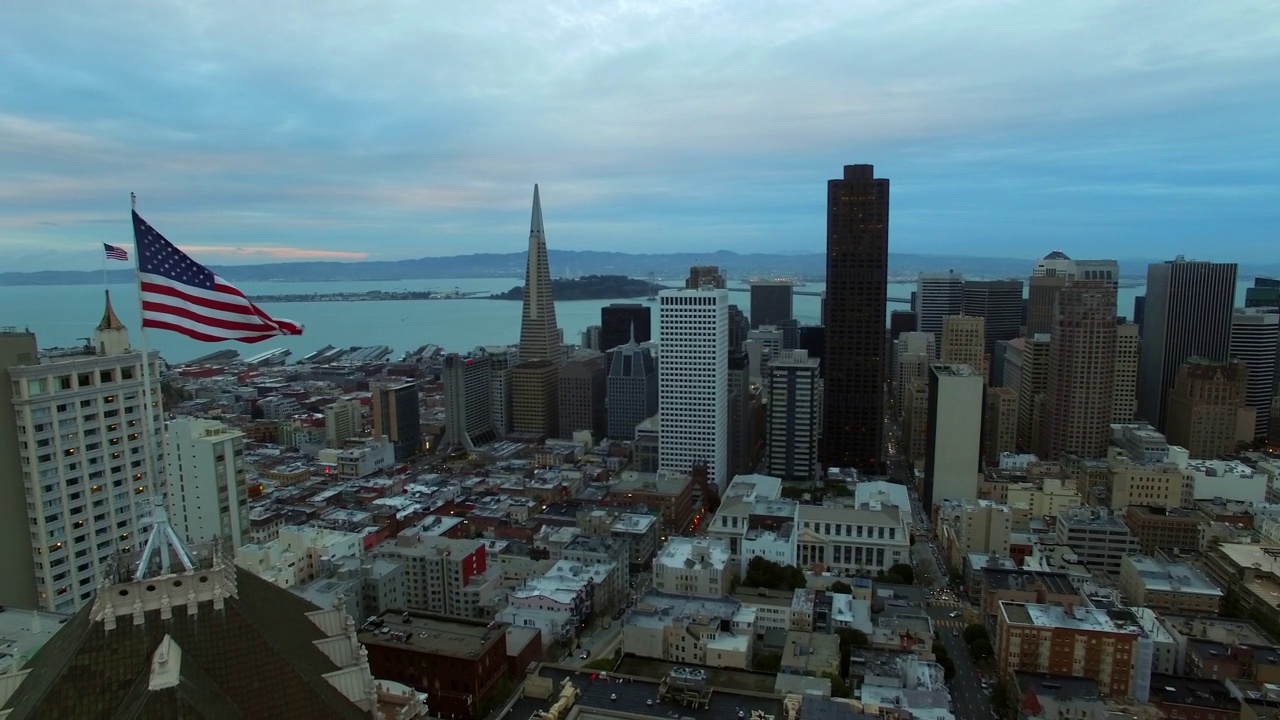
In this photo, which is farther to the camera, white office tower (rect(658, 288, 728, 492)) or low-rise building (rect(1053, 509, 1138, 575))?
white office tower (rect(658, 288, 728, 492))

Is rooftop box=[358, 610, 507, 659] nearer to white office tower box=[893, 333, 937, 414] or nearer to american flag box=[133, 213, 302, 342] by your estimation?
american flag box=[133, 213, 302, 342]

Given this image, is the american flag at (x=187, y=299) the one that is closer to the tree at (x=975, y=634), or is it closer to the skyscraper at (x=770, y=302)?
the tree at (x=975, y=634)

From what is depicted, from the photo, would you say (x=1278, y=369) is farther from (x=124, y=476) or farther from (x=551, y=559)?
(x=124, y=476)

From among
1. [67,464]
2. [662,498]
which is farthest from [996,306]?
[67,464]

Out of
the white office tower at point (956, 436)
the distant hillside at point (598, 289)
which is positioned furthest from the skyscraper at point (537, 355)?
the distant hillside at point (598, 289)

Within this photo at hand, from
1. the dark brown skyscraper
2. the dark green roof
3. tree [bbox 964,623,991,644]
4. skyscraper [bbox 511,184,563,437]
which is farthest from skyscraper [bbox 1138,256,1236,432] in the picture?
the dark green roof

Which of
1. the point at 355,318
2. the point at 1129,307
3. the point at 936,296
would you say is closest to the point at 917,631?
the point at 936,296
